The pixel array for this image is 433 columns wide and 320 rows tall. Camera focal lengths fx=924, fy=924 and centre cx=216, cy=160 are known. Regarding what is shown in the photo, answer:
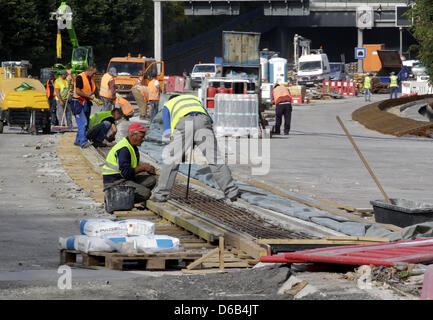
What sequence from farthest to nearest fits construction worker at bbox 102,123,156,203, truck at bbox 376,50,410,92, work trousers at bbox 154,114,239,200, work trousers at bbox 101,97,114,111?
truck at bbox 376,50,410,92
work trousers at bbox 101,97,114,111
work trousers at bbox 154,114,239,200
construction worker at bbox 102,123,156,203

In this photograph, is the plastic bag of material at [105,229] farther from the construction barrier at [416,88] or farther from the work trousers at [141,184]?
the construction barrier at [416,88]

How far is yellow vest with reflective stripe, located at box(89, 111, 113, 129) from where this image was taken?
71.4 ft

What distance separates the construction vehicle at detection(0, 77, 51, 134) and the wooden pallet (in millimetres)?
17790

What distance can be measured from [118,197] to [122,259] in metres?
3.84

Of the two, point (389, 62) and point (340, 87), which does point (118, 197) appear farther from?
point (389, 62)

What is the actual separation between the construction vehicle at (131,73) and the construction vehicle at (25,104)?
1524 cm

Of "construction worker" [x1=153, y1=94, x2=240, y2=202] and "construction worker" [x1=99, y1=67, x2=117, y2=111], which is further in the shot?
"construction worker" [x1=99, y1=67, x2=117, y2=111]

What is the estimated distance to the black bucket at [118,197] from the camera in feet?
43.0

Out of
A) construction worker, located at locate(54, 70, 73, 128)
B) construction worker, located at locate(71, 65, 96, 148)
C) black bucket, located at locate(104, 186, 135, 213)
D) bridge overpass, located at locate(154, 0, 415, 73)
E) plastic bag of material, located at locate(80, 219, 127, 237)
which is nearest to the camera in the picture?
plastic bag of material, located at locate(80, 219, 127, 237)

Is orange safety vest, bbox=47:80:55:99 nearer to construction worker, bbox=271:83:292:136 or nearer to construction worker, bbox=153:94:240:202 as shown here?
construction worker, bbox=271:83:292:136

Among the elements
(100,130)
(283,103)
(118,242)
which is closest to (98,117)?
(100,130)

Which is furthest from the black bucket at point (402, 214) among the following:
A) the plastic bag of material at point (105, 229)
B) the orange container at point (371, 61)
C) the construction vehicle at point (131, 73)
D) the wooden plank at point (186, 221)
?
the orange container at point (371, 61)

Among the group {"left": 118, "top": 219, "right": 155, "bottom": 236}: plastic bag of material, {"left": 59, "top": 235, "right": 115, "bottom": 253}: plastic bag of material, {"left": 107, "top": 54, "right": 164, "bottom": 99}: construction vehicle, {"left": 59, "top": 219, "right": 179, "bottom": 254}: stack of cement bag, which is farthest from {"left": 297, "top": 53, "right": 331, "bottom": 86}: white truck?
{"left": 59, "top": 235, "right": 115, "bottom": 253}: plastic bag of material

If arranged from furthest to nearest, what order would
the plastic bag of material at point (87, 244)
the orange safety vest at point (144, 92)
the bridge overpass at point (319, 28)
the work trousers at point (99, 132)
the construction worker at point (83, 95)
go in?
the bridge overpass at point (319, 28) < the orange safety vest at point (144, 92) < the work trousers at point (99, 132) < the construction worker at point (83, 95) < the plastic bag of material at point (87, 244)
